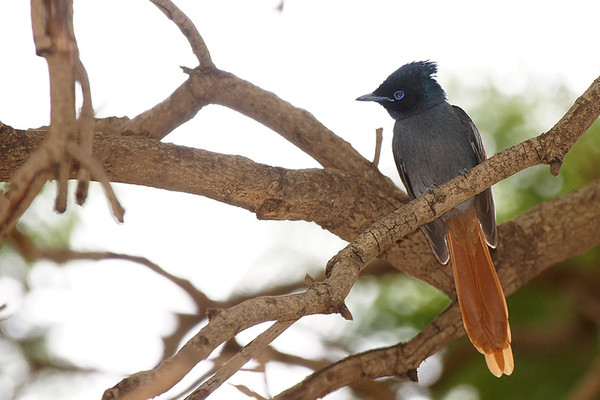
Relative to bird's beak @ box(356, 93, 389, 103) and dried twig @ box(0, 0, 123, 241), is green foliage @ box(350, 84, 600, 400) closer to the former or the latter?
bird's beak @ box(356, 93, 389, 103)

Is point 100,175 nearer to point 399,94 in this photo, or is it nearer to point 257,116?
point 257,116

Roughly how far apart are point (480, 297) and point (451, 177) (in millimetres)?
976

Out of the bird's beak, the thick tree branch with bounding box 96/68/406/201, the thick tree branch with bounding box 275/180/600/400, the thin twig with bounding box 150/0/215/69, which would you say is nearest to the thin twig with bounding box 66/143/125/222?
the thin twig with bounding box 150/0/215/69

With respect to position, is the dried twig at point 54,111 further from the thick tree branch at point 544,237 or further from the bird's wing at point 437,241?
the thick tree branch at point 544,237

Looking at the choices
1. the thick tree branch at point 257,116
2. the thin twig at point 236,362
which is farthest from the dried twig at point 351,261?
the thick tree branch at point 257,116

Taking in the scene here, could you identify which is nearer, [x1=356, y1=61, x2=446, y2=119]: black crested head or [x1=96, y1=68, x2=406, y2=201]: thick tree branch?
[x1=96, y1=68, x2=406, y2=201]: thick tree branch

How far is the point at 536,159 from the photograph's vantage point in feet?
11.5

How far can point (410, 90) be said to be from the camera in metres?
5.21

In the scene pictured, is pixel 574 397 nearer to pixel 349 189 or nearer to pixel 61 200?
pixel 349 189

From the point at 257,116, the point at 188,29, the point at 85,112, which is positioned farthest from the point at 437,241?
the point at 85,112

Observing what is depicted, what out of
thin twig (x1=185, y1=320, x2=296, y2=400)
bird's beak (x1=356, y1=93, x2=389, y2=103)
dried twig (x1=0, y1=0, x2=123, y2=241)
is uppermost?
bird's beak (x1=356, y1=93, x2=389, y2=103)

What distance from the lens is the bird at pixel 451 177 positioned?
4199 mm

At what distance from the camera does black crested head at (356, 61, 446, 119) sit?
521cm

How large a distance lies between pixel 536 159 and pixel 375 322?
8.20 ft
